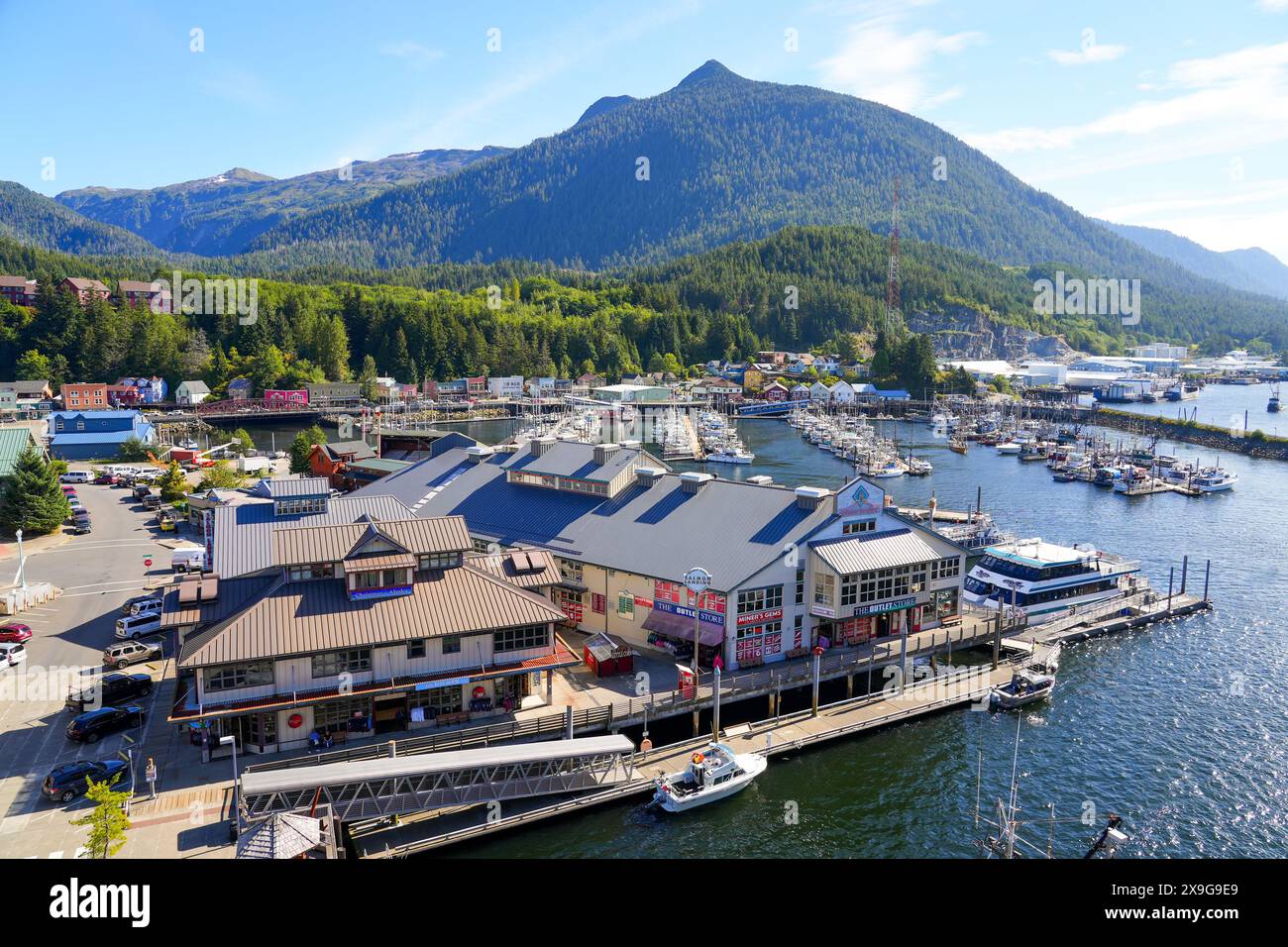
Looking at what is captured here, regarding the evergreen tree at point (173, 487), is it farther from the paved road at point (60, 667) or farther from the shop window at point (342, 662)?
the shop window at point (342, 662)

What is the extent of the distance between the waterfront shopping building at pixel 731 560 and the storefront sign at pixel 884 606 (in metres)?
0.07

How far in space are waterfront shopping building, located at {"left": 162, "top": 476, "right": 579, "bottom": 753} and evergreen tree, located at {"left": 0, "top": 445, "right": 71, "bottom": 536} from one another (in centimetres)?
3744

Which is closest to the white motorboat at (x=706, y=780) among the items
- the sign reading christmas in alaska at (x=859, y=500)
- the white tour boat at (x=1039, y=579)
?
the sign reading christmas in alaska at (x=859, y=500)

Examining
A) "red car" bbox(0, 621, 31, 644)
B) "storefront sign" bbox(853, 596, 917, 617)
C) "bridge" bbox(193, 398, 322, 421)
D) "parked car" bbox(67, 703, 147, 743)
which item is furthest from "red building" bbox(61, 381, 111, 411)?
"storefront sign" bbox(853, 596, 917, 617)

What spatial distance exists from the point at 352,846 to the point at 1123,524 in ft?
268

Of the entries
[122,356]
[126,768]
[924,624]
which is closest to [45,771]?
[126,768]

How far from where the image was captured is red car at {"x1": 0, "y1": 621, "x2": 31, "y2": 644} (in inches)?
1724

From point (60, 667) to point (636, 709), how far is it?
2679 centimetres

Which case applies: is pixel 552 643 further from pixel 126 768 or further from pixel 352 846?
pixel 126 768

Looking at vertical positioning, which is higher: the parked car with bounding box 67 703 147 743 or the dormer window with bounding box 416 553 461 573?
the dormer window with bounding box 416 553 461 573

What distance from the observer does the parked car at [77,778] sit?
29453 millimetres

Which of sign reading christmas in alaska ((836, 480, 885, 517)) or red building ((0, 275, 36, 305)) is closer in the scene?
sign reading christmas in alaska ((836, 480, 885, 517))

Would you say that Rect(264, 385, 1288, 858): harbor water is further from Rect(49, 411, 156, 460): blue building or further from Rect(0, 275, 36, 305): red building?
Rect(0, 275, 36, 305): red building

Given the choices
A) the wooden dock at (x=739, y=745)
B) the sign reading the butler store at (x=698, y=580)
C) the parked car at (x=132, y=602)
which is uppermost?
the sign reading the butler store at (x=698, y=580)
